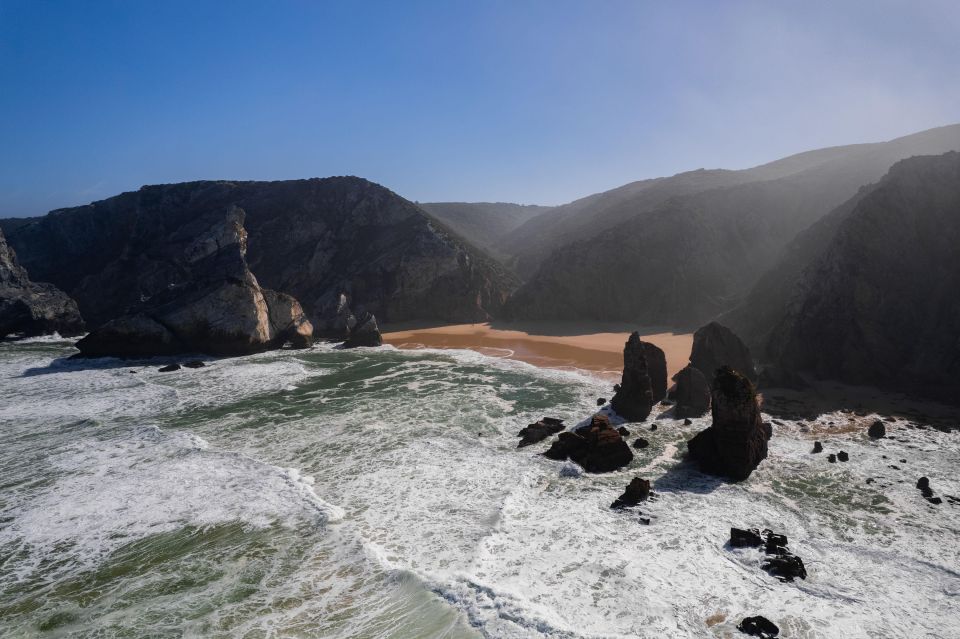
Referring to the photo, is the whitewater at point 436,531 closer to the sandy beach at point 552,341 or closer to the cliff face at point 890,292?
the cliff face at point 890,292

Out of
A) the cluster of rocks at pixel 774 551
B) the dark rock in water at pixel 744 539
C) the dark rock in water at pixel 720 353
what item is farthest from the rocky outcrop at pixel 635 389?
the dark rock in water at pixel 744 539

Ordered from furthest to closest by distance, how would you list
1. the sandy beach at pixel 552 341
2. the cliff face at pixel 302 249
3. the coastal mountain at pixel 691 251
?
the cliff face at pixel 302 249 < the coastal mountain at pixel 691 251 < the sandy beach at pixel 552 341

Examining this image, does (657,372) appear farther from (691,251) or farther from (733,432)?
(691,251)

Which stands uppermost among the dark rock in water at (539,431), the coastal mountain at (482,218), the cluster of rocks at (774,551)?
the coastal mountain at (482,218)

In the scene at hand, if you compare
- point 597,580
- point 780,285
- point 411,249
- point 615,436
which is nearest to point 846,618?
point 597,580

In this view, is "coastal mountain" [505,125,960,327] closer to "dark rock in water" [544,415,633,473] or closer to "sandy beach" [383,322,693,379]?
"sandy beach" [383,322,693,379]
